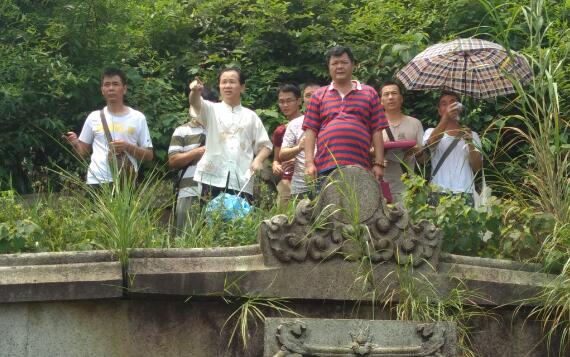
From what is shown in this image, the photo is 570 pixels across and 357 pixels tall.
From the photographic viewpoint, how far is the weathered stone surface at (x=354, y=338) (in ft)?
25.7

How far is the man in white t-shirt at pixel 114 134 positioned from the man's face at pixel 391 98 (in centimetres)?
188

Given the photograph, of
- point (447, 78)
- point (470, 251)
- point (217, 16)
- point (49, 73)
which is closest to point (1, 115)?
point (49, 73)

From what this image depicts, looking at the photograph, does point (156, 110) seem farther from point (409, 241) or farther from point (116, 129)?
point (409, 241)

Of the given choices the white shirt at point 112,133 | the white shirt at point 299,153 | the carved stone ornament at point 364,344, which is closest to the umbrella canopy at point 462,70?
the white shirt at point 299,153

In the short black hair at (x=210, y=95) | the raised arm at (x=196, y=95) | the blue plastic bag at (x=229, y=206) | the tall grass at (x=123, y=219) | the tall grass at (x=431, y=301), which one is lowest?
the tall grass at (x=431, y=301)

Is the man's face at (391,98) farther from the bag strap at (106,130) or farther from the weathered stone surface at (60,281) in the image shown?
the weathered stone surface at (60,281)

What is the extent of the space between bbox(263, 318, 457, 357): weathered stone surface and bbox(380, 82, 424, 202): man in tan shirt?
2.47 metres

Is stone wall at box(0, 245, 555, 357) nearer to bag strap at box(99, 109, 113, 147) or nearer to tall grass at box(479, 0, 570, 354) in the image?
tall grass at box(479, 0, 570, 354)

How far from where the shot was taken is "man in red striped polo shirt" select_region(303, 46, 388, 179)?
9.95 meters

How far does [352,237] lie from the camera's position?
8.63 m

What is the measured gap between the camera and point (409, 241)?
870 centimetres

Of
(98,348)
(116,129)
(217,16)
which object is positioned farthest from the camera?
(217,16)

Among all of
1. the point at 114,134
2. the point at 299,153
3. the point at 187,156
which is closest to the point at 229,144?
the point at 187,156

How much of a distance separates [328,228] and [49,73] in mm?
4645
